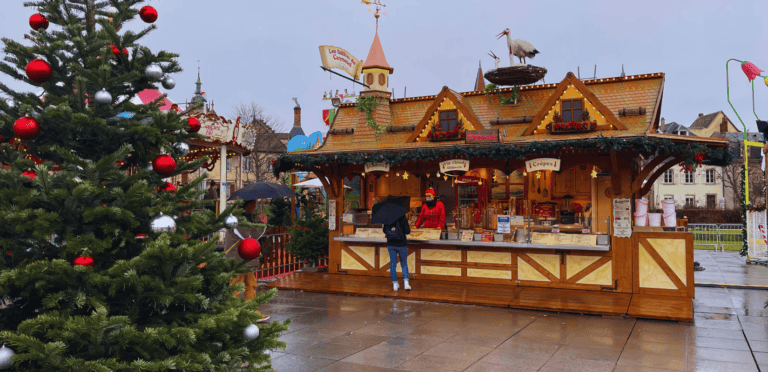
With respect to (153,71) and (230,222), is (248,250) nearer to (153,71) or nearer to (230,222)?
(230,222)

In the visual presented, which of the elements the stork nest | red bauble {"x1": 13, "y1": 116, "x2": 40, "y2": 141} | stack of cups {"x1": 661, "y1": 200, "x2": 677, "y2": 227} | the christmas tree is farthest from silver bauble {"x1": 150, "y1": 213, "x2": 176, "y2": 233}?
the stork nest

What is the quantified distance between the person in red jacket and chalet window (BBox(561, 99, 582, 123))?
321 centimetres

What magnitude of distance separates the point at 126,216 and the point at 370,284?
8.57 meters

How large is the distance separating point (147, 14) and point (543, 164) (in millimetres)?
8209

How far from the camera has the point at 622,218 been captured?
1057 centimetres

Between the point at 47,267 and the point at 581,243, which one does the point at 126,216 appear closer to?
the point at 47,267

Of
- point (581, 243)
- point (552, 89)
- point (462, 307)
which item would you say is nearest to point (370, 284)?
point (462, 307)

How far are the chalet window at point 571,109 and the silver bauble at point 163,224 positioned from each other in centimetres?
950

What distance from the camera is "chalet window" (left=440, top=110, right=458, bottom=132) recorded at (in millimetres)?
12734

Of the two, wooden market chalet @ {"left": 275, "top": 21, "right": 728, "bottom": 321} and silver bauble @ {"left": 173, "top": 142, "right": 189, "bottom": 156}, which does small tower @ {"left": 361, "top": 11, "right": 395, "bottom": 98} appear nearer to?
wooden market chalet @ {"left": 275, "top": 21, "right": 728, "bottom": 321}

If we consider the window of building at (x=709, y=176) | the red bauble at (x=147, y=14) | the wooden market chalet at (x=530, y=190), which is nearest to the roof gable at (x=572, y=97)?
the wooden market chalet at (x=530, y=190)

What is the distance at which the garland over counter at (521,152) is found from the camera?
9695mm

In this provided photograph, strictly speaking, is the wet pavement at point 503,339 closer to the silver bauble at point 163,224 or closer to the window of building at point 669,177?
the silver bauble at point 163,224

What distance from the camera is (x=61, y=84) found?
13.9 ft
